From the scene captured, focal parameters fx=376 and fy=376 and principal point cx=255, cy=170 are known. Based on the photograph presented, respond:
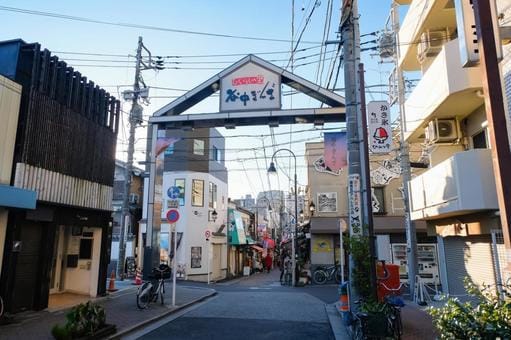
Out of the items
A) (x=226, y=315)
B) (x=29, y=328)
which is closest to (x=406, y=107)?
(x=226, y=315)

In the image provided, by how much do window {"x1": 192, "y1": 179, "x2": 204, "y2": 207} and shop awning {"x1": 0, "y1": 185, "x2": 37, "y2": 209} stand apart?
781 inches

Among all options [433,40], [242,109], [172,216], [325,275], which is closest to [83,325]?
[172,216]

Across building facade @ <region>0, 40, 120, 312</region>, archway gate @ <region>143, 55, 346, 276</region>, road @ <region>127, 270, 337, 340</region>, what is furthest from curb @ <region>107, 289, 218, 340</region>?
building facade @ <region>0, 40, 120, 312</region>

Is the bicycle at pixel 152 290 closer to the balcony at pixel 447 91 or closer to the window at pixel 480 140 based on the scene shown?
the balcony at pixel 447 91

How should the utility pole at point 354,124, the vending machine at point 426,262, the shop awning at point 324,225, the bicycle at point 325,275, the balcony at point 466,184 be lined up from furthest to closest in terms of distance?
the shop awning at point 324,225 < the bicycle at point 325,275 < the vending machine at point 426,262 < the utility pole at point 354,124 < the balcony at point 466,184

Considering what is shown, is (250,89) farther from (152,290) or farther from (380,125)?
(152,290)

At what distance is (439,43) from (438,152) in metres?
4.09

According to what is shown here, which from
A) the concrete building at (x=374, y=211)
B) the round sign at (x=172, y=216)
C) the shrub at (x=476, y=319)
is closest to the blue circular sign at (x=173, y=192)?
the concrete building at (x=374, y=211)

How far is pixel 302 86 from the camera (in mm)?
15000

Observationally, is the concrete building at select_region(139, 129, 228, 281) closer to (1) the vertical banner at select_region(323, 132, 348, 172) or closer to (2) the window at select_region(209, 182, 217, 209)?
(2) the window at select_region(209, 182, 217, 209)

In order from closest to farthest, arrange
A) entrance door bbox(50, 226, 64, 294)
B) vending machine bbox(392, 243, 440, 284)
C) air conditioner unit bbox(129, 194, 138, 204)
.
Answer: entrance door bbox(50, 226, 64, 294) < vending machine bbox(392, 243, 440, 284) < air conditioner unit bbox(129, 194, 138, 204)

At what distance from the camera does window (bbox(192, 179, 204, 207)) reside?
97.0 feet

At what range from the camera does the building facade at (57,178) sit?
10627mm

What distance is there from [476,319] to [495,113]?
2405mm
